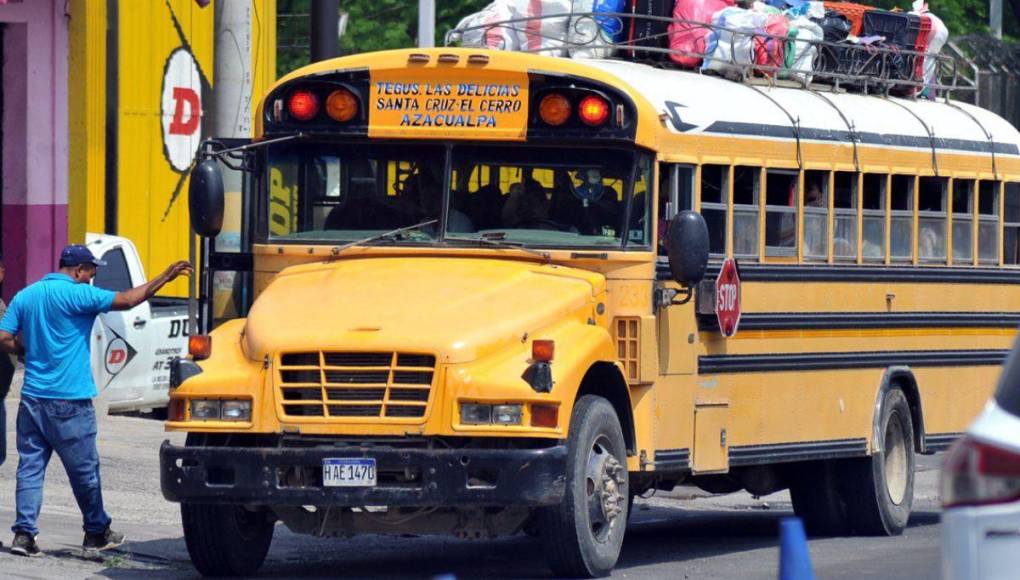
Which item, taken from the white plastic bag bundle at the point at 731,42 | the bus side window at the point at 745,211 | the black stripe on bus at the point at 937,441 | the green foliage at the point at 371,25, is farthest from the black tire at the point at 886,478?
the green foliage at the point at 371,25

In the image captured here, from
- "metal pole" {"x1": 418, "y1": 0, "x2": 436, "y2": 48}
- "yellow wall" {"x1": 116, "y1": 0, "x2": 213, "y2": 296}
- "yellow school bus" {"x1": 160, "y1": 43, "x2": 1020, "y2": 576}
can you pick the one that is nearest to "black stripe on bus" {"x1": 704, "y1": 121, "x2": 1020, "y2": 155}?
"yellow school bus" {"x1": 160, "y1": 43, "x2": 1020, "y2": 576}

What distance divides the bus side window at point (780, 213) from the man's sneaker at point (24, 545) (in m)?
4.30

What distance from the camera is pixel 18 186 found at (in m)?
20.2

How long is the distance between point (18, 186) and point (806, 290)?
1010cm

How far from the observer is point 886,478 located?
1359 centimetres

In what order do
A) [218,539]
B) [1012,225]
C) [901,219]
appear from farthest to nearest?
[1012,225] → [901,219] → [218,539]

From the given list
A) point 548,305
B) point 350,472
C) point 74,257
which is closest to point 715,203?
point 548,305

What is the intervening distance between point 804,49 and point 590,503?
4.15 meters

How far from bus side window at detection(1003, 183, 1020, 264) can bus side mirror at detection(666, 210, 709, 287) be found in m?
4.47

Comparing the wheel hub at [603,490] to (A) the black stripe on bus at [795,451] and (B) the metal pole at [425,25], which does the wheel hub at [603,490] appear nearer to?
(A) the black stripe on bus at [795,451]

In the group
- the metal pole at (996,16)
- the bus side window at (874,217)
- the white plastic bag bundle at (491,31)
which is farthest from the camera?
the metal pole at (996,16)

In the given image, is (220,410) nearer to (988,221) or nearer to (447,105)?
(447,105)

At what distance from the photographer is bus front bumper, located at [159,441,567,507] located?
31.5 ft

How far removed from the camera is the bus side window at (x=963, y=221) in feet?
45.7
